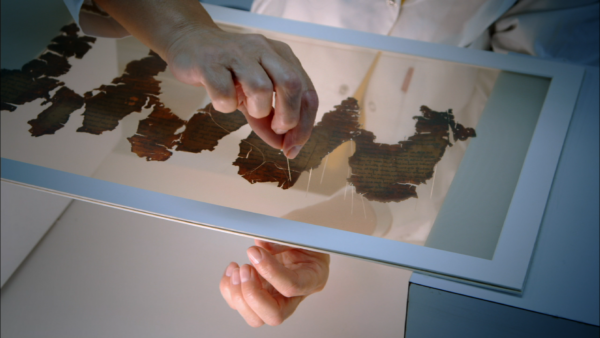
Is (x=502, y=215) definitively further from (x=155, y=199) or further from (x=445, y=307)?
(x=155, y=199)

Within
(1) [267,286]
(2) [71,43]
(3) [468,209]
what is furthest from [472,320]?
(2) [71,43]

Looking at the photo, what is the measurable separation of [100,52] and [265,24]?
35 centimetres

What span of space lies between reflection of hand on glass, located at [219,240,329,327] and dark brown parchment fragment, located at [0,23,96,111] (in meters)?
0.48

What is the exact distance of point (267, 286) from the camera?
69 cm

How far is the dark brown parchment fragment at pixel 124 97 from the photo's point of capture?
61cm

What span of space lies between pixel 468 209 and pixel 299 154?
0.93 ft

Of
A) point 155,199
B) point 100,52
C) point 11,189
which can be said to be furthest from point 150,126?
point 11,189

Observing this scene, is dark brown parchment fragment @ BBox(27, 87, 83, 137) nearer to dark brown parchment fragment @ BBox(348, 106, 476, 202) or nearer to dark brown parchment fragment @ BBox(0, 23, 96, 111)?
dark brown parchment fragment @ BBox(0, 23, 96, 111)

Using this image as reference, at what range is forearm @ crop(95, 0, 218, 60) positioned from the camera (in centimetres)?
56

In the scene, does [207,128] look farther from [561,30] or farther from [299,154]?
[561,30]

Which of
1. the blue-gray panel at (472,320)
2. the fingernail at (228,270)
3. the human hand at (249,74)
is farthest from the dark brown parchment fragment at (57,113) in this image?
the blue-gray panel at (472,320)

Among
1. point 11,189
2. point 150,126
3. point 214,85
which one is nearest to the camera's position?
point 214,85

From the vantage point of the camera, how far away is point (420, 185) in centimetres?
56

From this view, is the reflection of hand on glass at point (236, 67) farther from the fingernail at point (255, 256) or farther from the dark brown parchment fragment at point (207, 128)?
the fingernail at point (255, 256)
